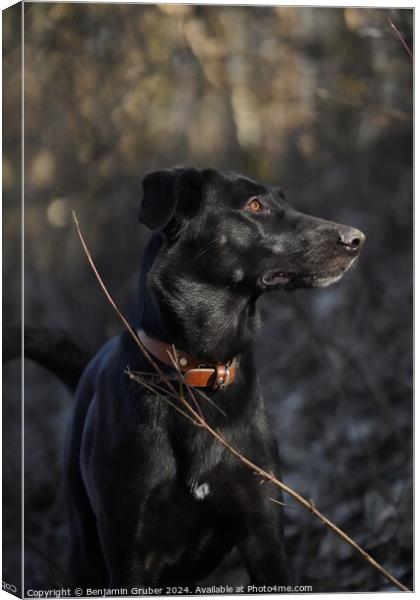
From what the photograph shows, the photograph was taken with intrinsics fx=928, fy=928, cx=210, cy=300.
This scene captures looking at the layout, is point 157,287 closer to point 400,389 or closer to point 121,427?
point 121,427

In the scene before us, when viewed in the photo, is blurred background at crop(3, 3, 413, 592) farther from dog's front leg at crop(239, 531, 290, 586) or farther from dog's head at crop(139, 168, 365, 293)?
dog's head at crop(139, 168, 365, 293)

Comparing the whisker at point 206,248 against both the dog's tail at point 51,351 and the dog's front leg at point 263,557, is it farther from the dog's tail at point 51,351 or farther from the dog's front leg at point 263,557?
the dog's front leg at point 263,557

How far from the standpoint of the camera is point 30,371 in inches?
169

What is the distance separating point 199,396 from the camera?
367cm

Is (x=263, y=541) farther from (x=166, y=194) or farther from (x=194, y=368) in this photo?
(x=166, y=194)

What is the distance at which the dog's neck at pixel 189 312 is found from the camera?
3723 mm

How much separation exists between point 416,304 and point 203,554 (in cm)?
153

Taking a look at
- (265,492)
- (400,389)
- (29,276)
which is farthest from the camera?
(400,389)

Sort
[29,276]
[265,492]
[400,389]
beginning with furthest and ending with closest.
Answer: [400,389] → [29,276] → [265,492]

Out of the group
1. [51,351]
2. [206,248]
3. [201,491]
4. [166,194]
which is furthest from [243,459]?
[51,351]

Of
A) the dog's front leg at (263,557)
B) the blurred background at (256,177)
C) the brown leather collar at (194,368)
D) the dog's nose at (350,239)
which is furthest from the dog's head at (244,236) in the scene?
the dog's front leg at (263,557)

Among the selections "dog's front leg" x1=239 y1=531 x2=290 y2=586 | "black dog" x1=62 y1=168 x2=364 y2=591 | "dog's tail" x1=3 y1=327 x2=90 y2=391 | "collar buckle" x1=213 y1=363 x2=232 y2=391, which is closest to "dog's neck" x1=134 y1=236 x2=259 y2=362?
"black dog" x1=62 y1=168 x2=364 y2=591

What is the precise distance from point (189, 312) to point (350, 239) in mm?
706

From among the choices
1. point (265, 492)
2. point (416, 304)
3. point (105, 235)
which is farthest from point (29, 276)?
point (416, 304)
